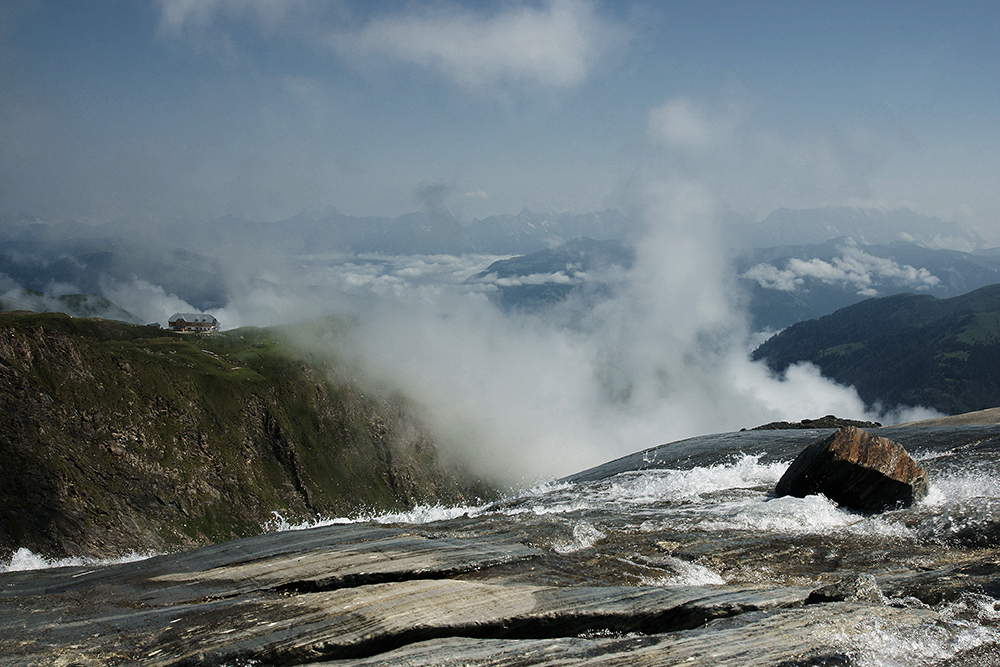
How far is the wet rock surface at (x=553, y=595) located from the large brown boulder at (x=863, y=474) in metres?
1.05

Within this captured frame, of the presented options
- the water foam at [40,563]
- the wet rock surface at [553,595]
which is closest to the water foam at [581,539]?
the wet rock surface at [553,595]

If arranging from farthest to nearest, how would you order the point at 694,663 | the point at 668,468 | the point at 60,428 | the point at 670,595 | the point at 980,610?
the point at 60,428 < the point at 668,468 < the point at 670,595 < the point at 980,610 < the point at 694,663

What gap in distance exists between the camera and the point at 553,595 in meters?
16.8

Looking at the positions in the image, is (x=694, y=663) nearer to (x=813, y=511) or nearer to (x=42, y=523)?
(x=813, y=511)

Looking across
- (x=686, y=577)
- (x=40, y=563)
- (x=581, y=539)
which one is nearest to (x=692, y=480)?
(x=581, y=539)

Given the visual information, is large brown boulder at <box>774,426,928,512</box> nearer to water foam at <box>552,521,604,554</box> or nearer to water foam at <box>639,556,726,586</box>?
water foam at <box>639,556,726,586</box>

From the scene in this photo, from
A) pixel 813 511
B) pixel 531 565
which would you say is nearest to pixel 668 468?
pixel 813 511

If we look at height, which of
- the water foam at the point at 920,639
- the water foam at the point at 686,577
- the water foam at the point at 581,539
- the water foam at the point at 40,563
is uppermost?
the water foam at the point at 40,563

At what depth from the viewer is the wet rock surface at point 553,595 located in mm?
13805

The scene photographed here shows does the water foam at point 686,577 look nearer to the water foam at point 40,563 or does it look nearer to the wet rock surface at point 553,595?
the wet rock surface at point 553,595

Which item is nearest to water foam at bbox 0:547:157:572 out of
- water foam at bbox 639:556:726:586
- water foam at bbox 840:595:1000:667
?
water foam at bbox 639:556:726:586

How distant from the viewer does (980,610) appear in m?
15.6

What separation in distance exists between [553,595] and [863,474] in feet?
66.7

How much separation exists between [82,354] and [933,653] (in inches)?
8930
